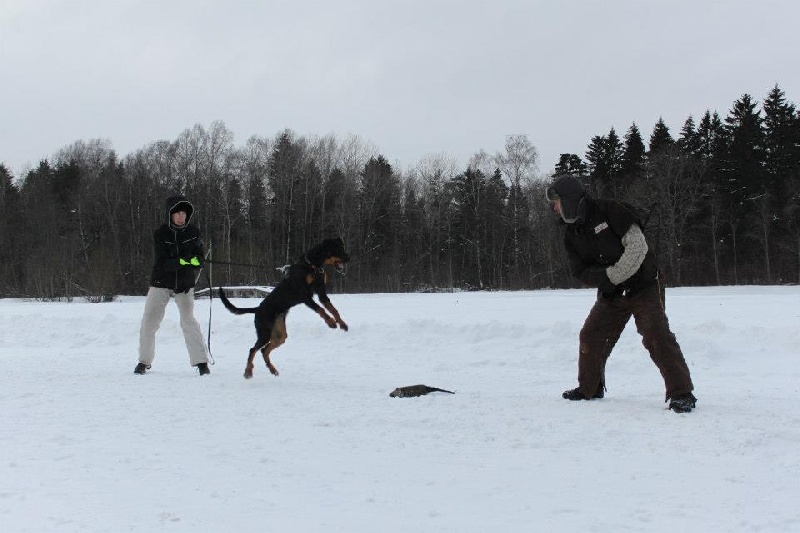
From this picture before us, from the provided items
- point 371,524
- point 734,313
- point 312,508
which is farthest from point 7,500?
point 734,313

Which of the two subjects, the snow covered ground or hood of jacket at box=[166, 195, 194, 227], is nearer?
the snow covered ground

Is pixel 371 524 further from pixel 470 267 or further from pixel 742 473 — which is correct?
pixel 470 267

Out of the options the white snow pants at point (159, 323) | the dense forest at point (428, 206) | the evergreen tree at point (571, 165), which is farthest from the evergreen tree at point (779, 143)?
the white snow pants at point (159, 323)

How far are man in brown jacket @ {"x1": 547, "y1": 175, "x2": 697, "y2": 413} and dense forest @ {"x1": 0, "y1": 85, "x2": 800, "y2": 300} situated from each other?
31.8 m

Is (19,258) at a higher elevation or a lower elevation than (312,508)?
higher

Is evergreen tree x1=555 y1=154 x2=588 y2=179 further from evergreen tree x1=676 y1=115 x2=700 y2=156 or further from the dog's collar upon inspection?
the dog's collar

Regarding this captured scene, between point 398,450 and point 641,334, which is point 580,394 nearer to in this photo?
point 641,334

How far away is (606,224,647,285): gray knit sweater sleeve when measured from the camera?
14.6ft

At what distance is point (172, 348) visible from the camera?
1002cm

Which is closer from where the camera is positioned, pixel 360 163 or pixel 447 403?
pixel 447 403

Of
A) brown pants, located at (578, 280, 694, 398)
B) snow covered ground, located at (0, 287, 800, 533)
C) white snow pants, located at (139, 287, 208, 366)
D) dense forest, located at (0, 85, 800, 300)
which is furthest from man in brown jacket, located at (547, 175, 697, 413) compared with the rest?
dense forest, located at (0, 85, 800, 300)

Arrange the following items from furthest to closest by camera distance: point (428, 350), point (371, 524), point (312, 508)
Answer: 1. point (428, 350)
2. point (312, 508)
3. point (371, 524)

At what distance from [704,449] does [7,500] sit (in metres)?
3.38

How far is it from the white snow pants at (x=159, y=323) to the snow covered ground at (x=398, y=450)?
10.8 inches
